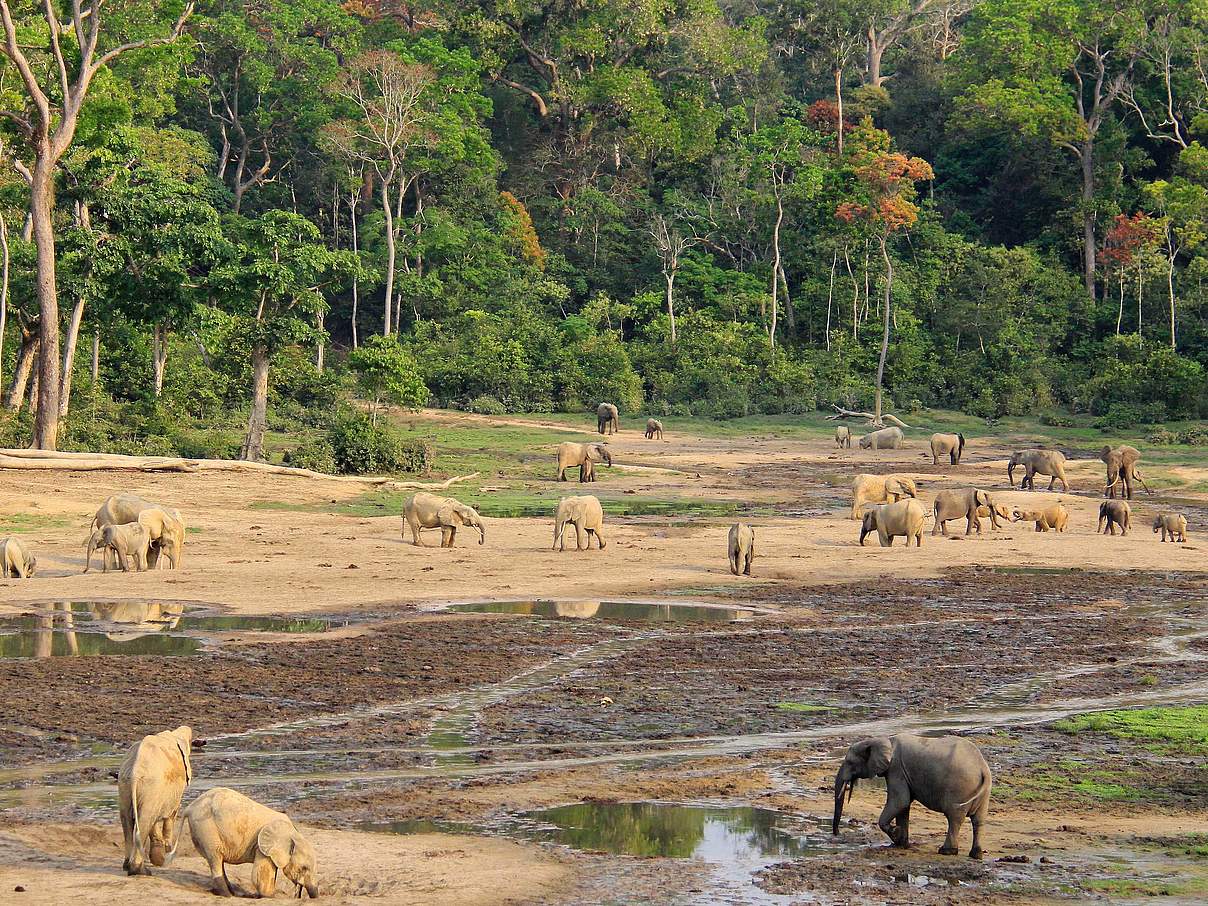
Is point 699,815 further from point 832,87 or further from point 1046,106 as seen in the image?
point 832,87

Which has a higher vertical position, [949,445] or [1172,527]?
[949,445]

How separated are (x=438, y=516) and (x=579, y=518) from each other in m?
2.47

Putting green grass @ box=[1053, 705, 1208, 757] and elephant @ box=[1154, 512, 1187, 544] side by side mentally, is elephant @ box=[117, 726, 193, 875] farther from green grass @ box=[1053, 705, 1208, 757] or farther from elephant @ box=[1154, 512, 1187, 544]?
elephant @ box=[1154, 512, 1187, 544]

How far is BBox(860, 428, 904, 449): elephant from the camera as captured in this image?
45719 mm

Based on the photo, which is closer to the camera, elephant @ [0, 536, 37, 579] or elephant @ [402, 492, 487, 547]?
elephant @ [0, 536, 37, 579]

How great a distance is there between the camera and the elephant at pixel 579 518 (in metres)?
24.4

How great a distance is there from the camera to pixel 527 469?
38781 millimetres

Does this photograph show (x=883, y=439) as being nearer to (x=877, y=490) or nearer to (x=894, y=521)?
(x=877, y=490)

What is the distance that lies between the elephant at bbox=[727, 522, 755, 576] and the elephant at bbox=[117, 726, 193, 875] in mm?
13770

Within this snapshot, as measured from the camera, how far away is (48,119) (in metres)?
32.8

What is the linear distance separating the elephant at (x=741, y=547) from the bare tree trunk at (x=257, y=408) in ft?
50.7

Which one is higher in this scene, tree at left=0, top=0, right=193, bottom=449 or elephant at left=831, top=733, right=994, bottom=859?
tree at left=0, top=0, right=193, bottom=449

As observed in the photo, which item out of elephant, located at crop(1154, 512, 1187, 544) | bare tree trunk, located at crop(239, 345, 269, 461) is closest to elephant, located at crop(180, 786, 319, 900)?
elephant, located at crop(1154, 512, 1187, 544)

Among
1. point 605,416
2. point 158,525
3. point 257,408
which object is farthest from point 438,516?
point 605,416
